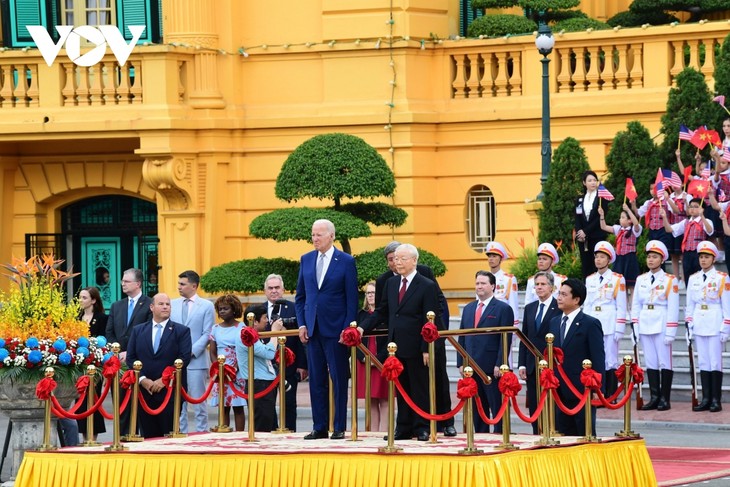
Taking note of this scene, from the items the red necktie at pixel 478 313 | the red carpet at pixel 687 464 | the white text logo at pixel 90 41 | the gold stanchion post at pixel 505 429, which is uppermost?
the white text logo at pixel 90 41

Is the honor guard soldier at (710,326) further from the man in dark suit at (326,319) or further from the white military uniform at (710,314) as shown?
the man in dark suit at (326,319)

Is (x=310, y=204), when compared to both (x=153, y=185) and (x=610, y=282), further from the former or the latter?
(x=610, y=282)

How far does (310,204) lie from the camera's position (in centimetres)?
3030

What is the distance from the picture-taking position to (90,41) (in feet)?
100

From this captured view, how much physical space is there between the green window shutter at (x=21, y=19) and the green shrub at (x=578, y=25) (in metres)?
7.55

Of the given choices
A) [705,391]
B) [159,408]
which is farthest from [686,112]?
[159,408]

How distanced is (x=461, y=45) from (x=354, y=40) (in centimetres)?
150

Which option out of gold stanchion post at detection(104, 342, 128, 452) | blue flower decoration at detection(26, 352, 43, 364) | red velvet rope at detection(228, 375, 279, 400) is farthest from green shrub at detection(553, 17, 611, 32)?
gold stanchion post at detection(104, 342, 128, 452)

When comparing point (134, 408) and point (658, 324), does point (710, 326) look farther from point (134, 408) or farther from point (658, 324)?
point (134, 408)

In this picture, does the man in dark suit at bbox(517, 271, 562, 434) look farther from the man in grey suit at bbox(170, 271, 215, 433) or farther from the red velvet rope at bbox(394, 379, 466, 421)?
the man in grey suit at bbox(170, 271, 215, 433)

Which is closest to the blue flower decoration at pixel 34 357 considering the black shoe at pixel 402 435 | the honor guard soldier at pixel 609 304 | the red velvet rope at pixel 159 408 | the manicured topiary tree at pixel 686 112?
the red velvet rope at pixel 159 408

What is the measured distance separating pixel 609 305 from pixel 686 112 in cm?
473

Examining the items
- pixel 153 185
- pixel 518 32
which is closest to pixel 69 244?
pixel 153 185

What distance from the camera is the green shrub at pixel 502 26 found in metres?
30.1
